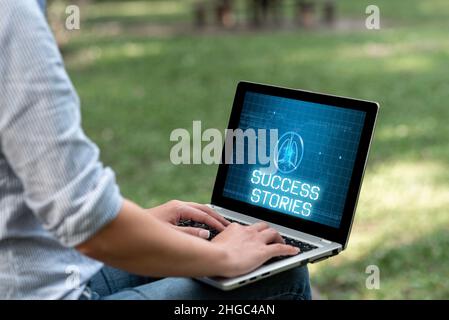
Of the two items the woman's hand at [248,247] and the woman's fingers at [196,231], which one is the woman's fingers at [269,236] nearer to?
the woman's hand at [248,247]

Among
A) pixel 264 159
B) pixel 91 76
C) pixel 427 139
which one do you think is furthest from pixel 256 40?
pixel 264 159

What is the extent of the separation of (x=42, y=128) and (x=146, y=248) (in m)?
0.30

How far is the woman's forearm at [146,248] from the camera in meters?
1.44

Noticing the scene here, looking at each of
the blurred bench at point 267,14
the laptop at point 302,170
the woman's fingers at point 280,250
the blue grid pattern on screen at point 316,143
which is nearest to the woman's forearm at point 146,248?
the woman's fingers at point 280,250

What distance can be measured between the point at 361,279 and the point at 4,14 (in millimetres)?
2789

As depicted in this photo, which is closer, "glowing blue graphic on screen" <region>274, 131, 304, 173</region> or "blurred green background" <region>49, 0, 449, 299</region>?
"glowing blue graphic on screen" <region>274, 131, 304, 173</region>

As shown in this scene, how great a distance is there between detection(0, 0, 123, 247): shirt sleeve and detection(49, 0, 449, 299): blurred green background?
2477 millimetres

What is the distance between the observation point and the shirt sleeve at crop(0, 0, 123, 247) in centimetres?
136

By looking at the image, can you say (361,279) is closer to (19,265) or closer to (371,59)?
(19,265)

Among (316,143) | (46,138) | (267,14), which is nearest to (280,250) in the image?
(316,143)

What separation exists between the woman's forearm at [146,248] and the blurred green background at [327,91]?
225 cm
